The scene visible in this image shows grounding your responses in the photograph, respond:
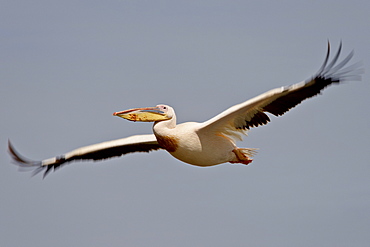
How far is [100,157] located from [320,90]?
445cm

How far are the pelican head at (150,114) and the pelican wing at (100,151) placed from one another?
4.08 ft

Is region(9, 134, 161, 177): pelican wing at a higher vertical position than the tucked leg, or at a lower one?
higher

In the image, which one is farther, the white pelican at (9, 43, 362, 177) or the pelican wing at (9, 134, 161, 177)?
the pelican wing at (9, 134, 161, 177)

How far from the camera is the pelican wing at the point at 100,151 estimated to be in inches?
514

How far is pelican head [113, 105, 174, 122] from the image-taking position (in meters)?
11.7

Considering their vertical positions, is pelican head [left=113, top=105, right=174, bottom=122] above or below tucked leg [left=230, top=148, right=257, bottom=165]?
above

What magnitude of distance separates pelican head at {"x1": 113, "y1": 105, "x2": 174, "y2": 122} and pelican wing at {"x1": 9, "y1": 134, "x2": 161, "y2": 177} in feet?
4.08

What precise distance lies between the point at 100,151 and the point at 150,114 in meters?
1.86

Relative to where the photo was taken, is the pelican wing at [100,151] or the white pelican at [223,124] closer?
the white pelican at [223,124]

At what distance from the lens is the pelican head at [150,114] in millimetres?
11727

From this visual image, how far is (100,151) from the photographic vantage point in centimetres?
1321

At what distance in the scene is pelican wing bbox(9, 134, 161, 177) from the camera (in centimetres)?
1305

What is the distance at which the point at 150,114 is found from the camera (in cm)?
1175

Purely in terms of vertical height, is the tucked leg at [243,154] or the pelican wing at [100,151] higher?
the pelican wing at [100,151]
